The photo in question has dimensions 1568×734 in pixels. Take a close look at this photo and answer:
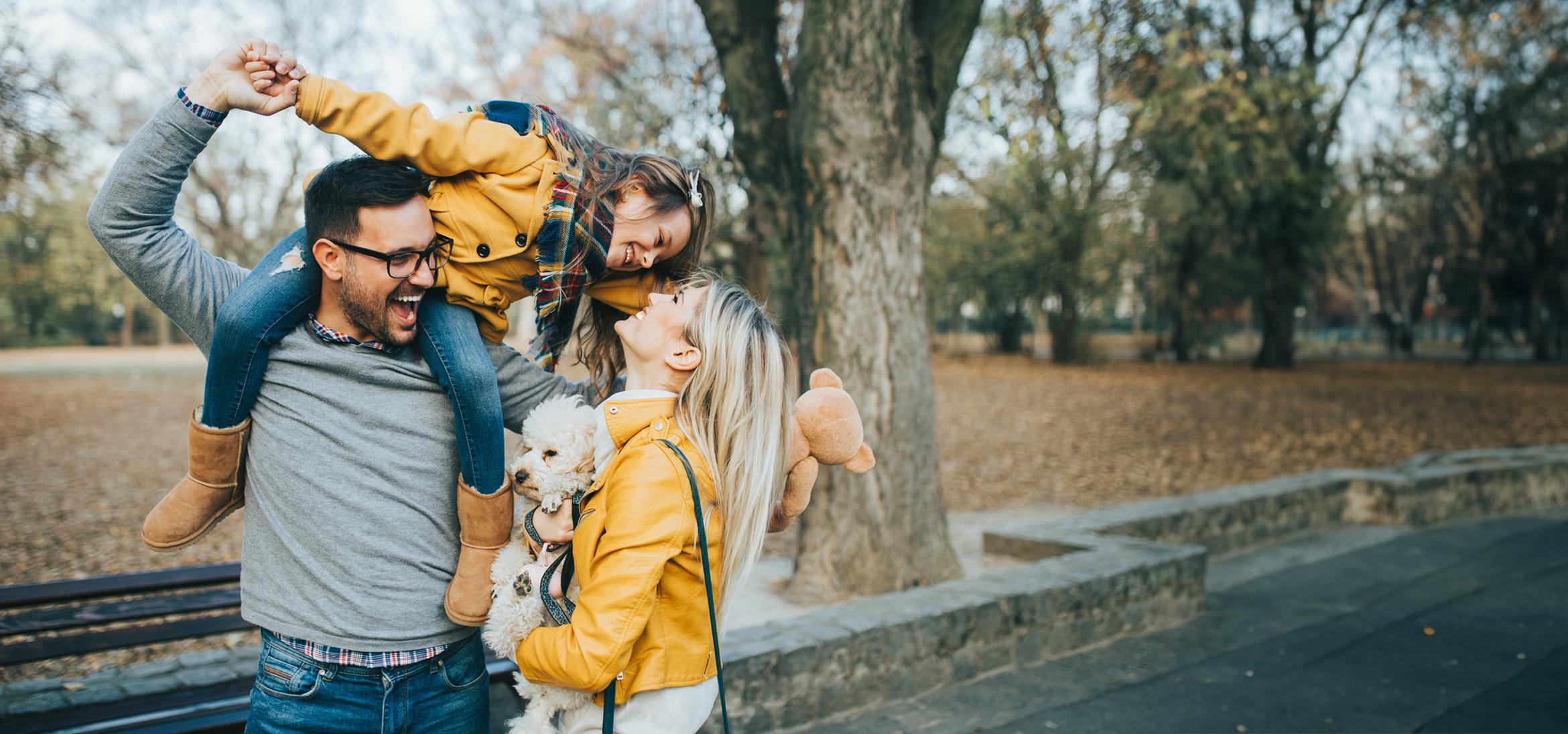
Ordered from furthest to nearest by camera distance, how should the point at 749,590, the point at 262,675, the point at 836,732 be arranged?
the point at 749,590, the point at 836,732, the point at 262,675

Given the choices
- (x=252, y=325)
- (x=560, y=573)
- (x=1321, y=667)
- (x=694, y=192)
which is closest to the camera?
(x=252, y=325)

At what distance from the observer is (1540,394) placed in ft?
61.8

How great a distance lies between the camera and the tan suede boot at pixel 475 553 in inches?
73.6

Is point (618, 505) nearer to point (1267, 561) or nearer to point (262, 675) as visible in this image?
point (262, 675)

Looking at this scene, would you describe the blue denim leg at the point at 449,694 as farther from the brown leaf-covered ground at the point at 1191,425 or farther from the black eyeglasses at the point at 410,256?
the brown leaf-covered ground at the point at 1191,425

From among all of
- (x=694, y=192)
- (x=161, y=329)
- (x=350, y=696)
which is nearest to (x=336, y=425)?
(x=350, y=696)

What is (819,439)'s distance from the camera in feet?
6.81

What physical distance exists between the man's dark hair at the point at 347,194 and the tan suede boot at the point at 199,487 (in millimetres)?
423

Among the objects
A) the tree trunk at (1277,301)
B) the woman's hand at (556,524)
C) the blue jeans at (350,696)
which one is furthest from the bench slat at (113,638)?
the tree trunk at (1277,301)

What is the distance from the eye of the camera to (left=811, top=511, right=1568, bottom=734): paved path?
4270mm

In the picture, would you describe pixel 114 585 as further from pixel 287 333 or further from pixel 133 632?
pixel 287 333

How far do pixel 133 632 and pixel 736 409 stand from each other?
311cm

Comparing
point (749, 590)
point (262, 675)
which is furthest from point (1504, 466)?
point (262, 675)

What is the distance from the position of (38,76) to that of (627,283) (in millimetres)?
10809
